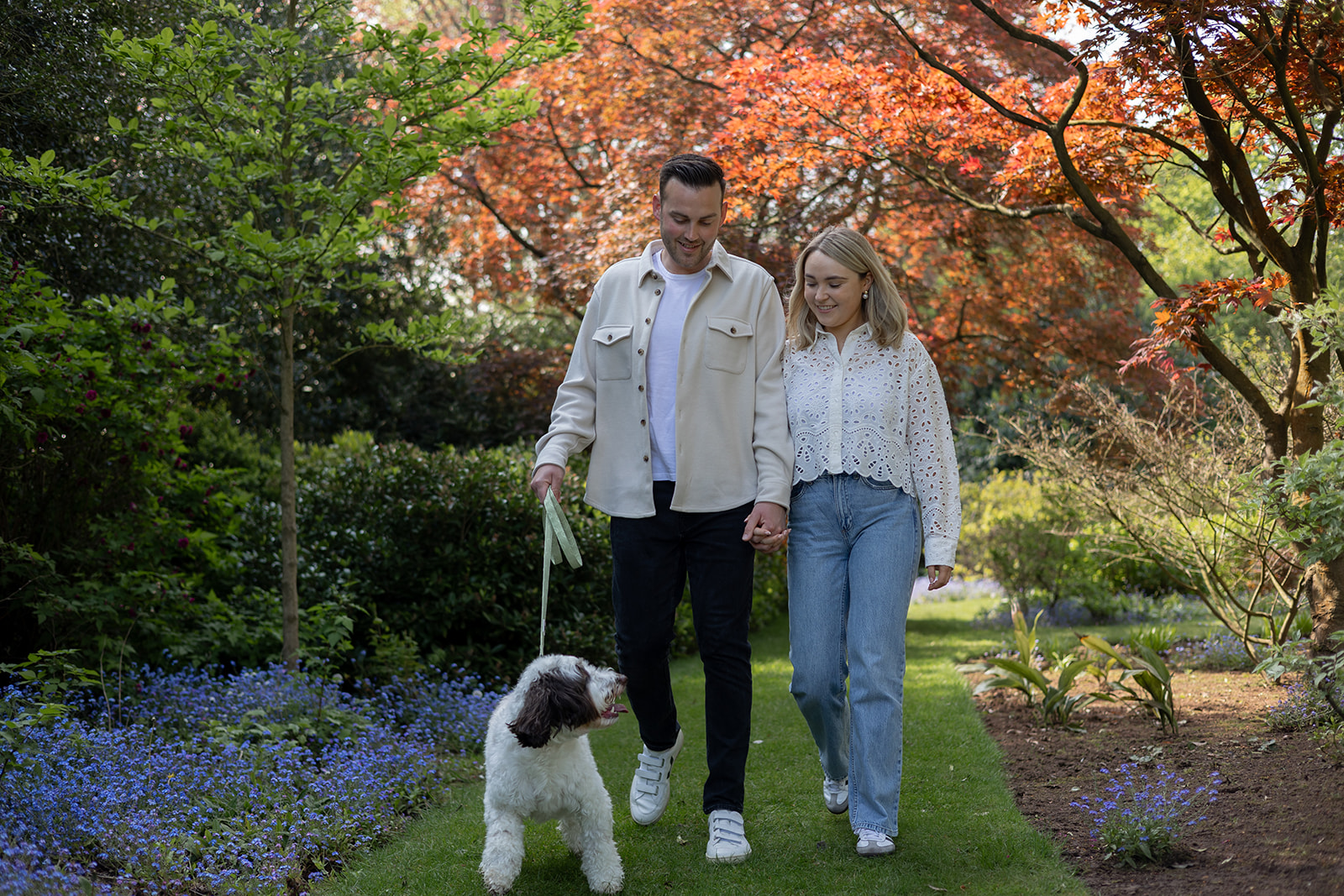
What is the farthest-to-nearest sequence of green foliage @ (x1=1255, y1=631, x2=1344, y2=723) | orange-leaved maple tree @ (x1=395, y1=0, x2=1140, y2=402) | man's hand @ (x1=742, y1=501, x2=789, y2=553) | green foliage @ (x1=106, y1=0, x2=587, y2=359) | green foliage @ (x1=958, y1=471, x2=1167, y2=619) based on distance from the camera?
green foliage @ (x1=958, y1=471, x2=1167, y2=619) → orange-leaved maple tree @ (x1=395, y1=0, x2=1140, y2=402) → green foliage @ (x1=106, y1=0, x2=587, y2=359) → green foliage @ (x1=1255, y1=631, x2=1344, y2=723) → man's hand @ (x1=742, y1=501, x2=789, y2=553)

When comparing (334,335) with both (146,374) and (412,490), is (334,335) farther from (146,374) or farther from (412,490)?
(146,374)

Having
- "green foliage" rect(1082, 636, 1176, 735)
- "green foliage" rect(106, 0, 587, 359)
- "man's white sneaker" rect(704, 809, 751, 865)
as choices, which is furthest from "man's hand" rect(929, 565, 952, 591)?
"green foliage" rect(106, 0, 587, 359)

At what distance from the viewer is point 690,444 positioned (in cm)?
323

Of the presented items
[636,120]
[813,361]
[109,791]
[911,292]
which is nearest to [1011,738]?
[813,361]

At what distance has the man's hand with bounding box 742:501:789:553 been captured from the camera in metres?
3.15

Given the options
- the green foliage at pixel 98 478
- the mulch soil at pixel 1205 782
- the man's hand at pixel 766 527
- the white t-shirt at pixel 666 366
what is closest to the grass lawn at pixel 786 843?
the mulch soil at pixel 1205 782

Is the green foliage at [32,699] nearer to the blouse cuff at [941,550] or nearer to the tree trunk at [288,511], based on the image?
the tree trunk at [288,511]

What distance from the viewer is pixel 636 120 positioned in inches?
360

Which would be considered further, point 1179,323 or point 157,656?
point 157,656

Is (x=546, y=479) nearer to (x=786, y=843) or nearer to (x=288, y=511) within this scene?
(x=786, y=843)

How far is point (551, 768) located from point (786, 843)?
894mm

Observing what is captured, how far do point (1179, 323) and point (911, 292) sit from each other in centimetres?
450

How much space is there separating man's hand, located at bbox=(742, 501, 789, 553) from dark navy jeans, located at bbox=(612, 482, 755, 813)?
7cm

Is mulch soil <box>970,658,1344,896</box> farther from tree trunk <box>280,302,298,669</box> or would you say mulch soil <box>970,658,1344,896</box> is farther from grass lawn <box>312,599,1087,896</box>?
tree trunk <box>280,302,298,669</box>
